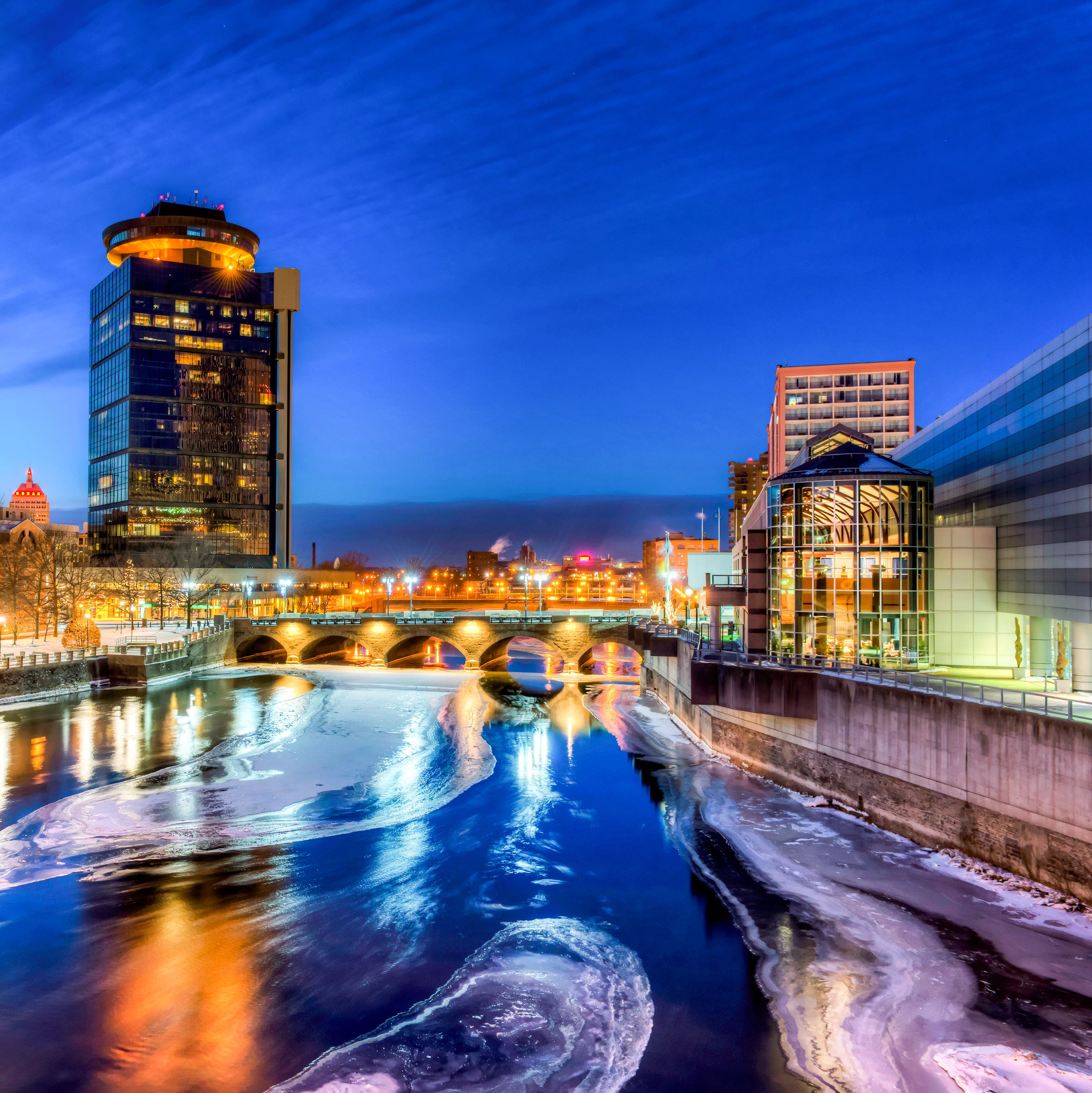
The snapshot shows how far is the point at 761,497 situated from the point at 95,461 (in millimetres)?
139702

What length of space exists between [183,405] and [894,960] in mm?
149447

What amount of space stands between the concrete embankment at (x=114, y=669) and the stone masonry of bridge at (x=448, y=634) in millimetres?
6029

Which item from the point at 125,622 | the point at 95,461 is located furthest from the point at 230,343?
the point at 125,622

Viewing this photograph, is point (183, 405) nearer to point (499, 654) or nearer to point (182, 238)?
point (182, 238)

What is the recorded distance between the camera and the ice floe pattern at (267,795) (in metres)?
27.5

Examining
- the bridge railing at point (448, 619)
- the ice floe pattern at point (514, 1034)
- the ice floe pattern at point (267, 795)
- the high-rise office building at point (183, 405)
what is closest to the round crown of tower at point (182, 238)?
the high-rise office building at point (183, 405)

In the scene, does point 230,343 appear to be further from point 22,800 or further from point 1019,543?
point 1019,543

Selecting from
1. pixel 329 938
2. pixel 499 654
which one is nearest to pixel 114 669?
pixel 499 654

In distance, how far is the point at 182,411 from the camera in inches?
5581

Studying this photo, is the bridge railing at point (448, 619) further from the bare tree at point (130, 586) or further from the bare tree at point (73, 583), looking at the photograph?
the bare tree at point (130, 586)

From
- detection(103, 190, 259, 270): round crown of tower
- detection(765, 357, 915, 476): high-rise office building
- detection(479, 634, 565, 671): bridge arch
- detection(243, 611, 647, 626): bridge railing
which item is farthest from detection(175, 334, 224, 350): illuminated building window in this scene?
detection(765, 357, 915, 476): high-rise office building

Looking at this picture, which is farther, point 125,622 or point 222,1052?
point 125,622

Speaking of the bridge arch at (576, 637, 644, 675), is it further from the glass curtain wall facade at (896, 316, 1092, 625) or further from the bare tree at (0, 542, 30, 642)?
the bare tree at (0, 542, 30, 642)

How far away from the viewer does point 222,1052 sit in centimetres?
1555
